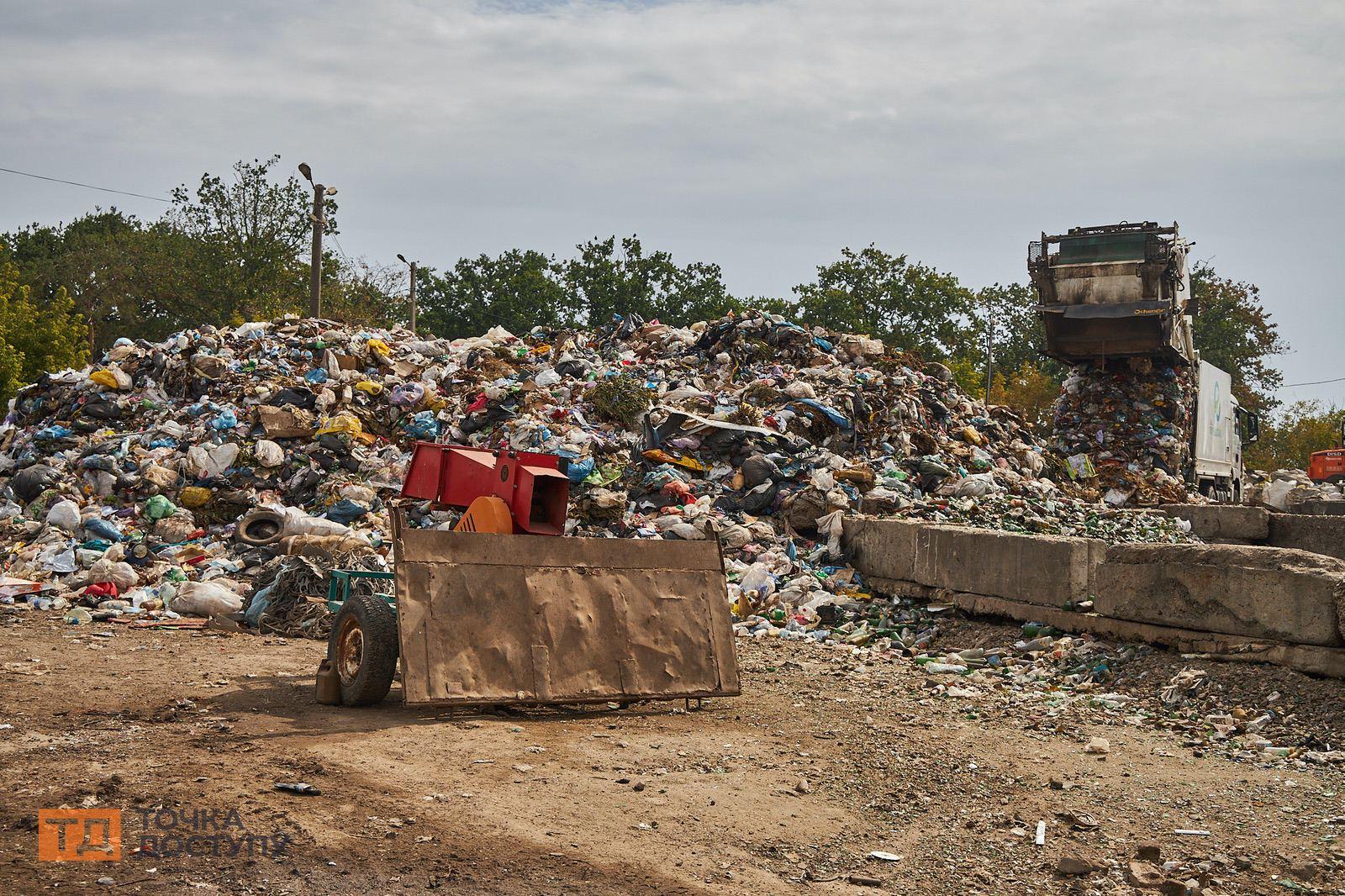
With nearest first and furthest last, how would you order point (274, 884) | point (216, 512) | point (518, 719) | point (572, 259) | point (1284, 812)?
point (274, 884) < point (1284, 812) < point (518, 719) < point (216, 512) < point (572, 259)

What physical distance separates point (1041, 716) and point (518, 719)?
2840mm

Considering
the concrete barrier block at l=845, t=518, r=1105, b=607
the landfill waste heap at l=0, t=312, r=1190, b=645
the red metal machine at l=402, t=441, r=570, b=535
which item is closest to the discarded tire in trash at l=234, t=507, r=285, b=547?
the landfill waste heap at l=0, t=312, r=1190, b=645

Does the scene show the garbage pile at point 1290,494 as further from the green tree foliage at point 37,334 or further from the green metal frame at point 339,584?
the green tree foliage at point 37,334

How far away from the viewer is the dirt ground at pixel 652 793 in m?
3.43

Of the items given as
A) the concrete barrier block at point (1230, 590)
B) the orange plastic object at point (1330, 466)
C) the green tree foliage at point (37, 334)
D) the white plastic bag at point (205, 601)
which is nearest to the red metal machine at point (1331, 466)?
the orange plastic object at point (1330, 466)

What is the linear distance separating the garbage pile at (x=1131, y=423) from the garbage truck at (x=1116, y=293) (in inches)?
11.8

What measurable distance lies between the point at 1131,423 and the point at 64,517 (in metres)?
13.9

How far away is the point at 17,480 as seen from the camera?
37.6 feet

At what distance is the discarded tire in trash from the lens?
10.2 m

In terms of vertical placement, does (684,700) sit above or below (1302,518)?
below

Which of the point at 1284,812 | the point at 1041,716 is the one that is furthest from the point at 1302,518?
the point at 1284,812

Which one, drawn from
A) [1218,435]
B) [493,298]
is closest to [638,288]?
[493,298]

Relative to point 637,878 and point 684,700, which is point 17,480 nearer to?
point 684,700

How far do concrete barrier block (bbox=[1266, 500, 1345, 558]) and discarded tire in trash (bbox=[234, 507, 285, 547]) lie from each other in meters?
9.73
